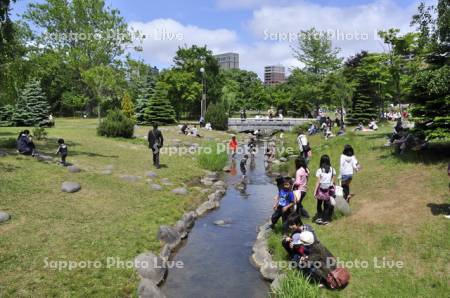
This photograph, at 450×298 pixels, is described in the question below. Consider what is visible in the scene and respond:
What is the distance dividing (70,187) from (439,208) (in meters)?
11.9

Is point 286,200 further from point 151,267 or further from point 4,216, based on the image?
point 4,216

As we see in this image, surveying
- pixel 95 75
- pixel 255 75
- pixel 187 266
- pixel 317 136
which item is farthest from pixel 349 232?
pixel 255 75

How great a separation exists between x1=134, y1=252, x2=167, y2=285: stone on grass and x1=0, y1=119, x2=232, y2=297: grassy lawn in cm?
27

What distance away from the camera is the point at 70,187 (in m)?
13.5

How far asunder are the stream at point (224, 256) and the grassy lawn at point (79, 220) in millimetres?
1037

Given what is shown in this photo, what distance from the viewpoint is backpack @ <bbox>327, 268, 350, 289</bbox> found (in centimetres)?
805

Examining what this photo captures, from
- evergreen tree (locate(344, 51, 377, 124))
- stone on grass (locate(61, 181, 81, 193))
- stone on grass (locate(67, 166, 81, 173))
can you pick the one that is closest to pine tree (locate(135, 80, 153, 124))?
evergreen tree (locate(344, 51, 377, 124))

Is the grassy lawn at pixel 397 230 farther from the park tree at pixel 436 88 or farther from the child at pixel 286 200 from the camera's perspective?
the park tree at pixel 436 88

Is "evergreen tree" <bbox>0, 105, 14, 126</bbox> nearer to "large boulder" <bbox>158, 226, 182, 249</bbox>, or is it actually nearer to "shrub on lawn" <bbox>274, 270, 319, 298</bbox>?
"large boulder" <bbox>158, 226, 182, 249</bbox>

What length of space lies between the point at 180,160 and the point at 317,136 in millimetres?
16245

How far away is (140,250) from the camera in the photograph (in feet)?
33.7

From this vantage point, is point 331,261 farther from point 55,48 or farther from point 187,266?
point 55,48

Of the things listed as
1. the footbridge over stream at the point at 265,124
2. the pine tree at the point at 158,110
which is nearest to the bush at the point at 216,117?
the footbridge over stream at the point at 265,124

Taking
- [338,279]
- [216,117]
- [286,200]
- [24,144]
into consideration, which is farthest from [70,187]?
[216,117]
